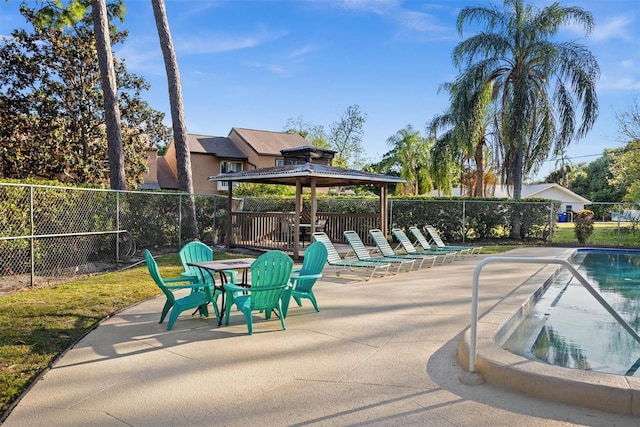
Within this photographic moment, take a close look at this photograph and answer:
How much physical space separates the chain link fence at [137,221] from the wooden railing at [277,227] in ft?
0.17

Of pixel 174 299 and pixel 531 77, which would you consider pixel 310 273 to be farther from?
pixel 531 77

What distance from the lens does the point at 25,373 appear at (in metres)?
4.32

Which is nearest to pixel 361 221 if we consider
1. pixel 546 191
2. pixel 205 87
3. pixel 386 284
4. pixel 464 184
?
pixel 386 284

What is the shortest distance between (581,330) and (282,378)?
178 inches

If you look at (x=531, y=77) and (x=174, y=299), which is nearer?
(x=174, y=299)

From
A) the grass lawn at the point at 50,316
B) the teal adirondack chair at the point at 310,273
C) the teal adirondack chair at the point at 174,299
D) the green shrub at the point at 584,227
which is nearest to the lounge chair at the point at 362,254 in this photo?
the teal adirondack chair at the point at 310,273

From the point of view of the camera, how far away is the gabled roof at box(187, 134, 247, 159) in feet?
116

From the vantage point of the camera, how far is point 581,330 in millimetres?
6352

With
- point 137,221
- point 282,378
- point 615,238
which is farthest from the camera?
point 615,238

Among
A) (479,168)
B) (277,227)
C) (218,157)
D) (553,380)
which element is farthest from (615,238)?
(218,157)

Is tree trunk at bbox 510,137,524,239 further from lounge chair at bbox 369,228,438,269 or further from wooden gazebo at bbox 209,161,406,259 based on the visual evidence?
lounge chair at bbox 369,228,438,269

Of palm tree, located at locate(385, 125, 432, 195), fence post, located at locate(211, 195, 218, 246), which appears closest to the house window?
palm tree, located at locate(385, 125, 432, 195)

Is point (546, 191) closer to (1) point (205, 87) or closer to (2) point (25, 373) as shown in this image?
(1) point (205, 87)

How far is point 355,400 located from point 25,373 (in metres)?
3.12
